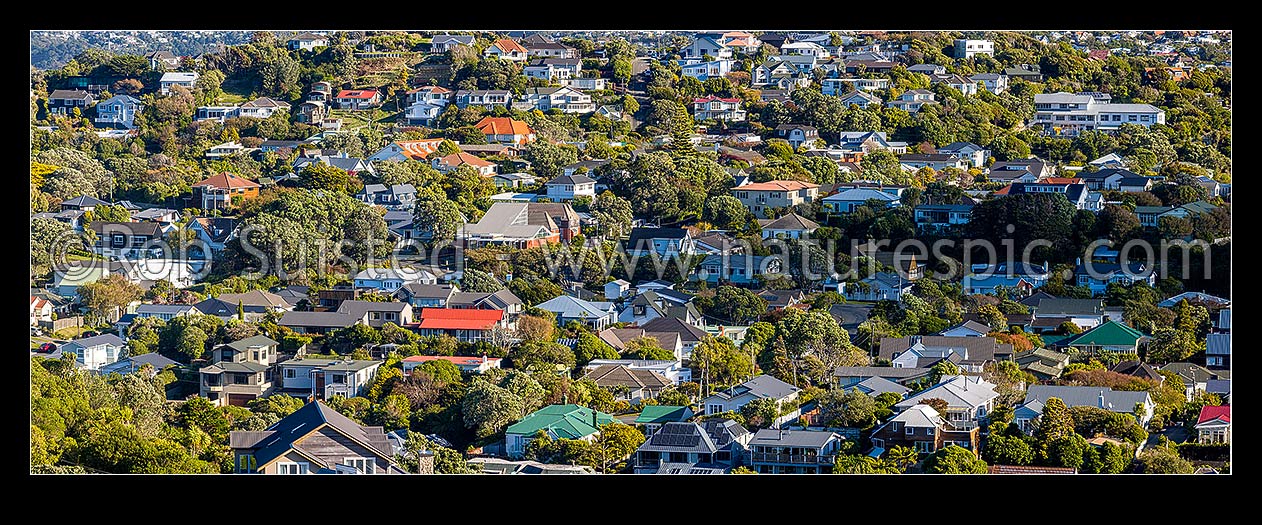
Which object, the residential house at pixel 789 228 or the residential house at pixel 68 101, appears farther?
the residential house at pixel 68 101

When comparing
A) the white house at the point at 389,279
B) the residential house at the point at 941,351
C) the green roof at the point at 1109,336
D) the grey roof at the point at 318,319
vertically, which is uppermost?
the white house at the point at 389,279

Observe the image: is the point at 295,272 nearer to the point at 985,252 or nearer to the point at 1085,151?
the point at 985,252

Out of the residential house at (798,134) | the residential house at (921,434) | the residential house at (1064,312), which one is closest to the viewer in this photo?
the residential house at (921,434)

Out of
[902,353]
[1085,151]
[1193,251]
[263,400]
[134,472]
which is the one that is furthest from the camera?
[1085,151]

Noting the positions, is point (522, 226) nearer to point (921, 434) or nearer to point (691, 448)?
point (691, 448)

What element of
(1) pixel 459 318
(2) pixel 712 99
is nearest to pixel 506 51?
(2) pixel 712 99

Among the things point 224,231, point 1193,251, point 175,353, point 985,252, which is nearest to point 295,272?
point 224,231

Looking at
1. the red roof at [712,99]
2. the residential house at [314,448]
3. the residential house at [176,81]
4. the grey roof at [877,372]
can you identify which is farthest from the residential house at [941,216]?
the residential house at [176,81]

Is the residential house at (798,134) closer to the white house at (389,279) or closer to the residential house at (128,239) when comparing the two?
the white house at (389,279)
